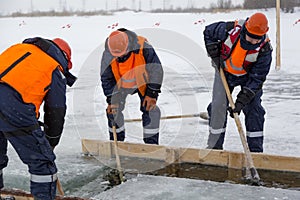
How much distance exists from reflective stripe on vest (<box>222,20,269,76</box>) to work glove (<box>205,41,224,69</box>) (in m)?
0.04

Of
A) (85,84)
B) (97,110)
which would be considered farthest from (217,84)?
(85,84)

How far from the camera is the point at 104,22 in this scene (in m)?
28.2

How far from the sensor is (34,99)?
310 centimetres

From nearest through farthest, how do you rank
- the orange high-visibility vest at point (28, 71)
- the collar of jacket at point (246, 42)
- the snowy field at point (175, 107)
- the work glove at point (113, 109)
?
the orange high-visibility vest at point (28, 71) → the collar of jacket at point (246, 42) → the snowy field at point (175, 107) → the work glove at point (113, 109)

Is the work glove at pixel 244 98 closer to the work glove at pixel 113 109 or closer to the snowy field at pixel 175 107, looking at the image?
the snowy field at pixel 175 107

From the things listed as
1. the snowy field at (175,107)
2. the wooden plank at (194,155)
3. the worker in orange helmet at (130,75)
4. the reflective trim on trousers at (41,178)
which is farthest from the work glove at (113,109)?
the reflective trim on trousers at (41,178)

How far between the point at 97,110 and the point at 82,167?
2.91 m

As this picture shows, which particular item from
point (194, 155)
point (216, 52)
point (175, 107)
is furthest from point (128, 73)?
point (175, 107)

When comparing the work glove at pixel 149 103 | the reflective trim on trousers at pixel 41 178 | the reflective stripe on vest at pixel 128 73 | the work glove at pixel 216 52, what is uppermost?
the work glove at pixel 216 52

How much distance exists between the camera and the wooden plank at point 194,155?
4.59m

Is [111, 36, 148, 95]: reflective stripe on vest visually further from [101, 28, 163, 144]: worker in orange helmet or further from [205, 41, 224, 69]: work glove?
[205, 41, 224, 69]: work glove

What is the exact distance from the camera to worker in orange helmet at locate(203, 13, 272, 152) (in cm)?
457

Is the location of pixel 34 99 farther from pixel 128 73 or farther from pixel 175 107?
pixel 175 107

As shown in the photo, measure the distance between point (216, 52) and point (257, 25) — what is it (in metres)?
0.69
